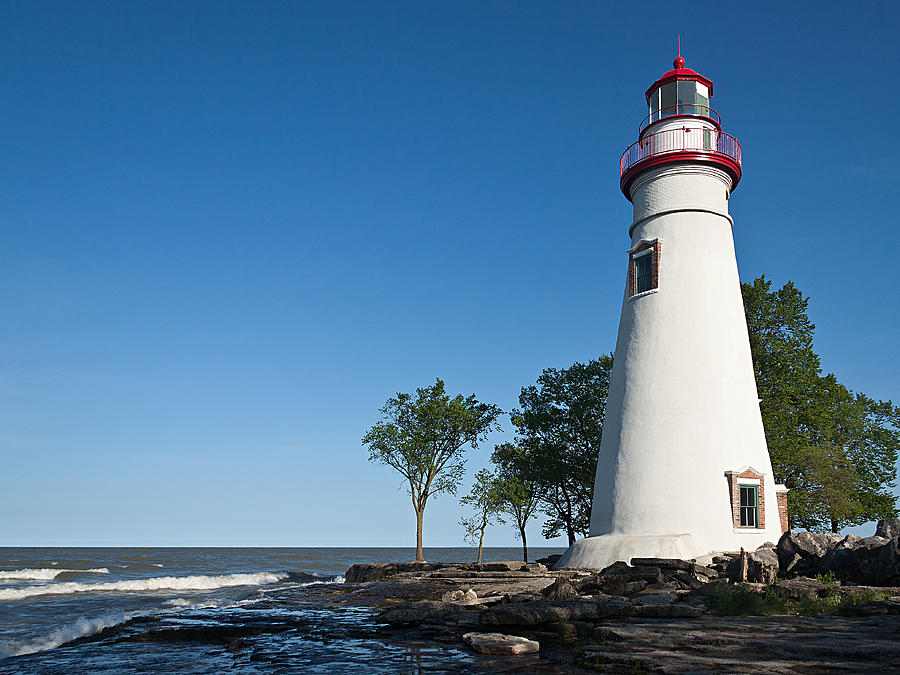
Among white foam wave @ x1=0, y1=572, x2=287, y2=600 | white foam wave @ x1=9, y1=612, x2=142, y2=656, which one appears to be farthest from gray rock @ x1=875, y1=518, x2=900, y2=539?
white foam wave @ x1=0, y1=572, x2=287, y2=600

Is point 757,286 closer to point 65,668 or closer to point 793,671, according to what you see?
point 793,671

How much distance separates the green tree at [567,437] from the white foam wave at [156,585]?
56.1ft

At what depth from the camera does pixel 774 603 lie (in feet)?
41.5

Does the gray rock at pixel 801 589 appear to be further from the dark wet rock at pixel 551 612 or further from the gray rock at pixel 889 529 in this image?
the gray rock at pixel 889 529

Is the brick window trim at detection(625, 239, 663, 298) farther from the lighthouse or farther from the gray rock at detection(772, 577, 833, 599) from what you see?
the gray rock at detection(772, 577, 833, 599)

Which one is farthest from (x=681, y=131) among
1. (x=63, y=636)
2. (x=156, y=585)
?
(x=156, y=585)

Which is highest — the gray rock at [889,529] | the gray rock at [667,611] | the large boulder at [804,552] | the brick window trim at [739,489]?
the brick window trim at [739,489]

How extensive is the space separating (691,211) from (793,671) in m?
17.7

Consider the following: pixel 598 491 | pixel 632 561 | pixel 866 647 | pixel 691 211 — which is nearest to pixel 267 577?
pixel 598 491

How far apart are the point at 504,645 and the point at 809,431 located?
2494 centimetres

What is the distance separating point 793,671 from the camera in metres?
7.50

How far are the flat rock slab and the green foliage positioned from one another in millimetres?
20833

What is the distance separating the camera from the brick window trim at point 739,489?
20.6 metres

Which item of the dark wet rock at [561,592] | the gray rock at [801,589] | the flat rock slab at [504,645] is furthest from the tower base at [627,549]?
the flat rock slab at [504,645]
